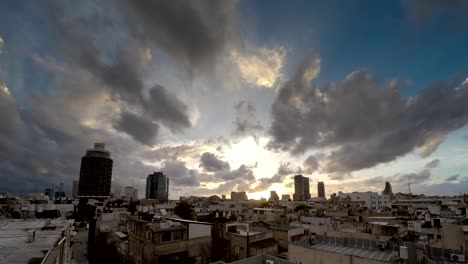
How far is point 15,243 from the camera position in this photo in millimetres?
18312

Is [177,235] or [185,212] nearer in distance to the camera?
[177,235]

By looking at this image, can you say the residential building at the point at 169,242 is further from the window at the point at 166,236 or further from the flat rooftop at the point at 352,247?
the flat rooftop at the point at 352,247

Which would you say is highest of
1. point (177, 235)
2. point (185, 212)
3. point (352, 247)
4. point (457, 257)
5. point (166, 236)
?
point (457, 257)

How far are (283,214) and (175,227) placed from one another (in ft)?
138

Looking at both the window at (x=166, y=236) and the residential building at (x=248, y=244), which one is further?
the residential building at (x=248, y=244)

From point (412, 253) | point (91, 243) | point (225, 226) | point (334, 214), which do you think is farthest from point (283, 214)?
point (412, 253)

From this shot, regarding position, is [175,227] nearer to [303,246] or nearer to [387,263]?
[303,246]

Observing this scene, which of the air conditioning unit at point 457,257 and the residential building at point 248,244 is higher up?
the air conditioning unit at point 457,257

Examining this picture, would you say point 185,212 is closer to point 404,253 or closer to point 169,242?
point 169,242

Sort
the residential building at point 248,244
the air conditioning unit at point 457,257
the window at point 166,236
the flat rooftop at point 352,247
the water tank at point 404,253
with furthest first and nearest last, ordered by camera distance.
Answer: the residential building at point 248,244 < the window at point 166,236 < the flat rooftop at point 352,247 < the air conditioning unit at point 457,257 < the water tank at point 404,253

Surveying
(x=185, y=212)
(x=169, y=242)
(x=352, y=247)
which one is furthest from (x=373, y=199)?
(x=169, y=242)

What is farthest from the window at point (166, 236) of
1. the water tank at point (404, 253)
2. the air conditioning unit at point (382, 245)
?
the water tank at point (404, 253)

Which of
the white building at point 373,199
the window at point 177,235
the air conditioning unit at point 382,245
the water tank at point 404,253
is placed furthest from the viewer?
the white building at point 373,199

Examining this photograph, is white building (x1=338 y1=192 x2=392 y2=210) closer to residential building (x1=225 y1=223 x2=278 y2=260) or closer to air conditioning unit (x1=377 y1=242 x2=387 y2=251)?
residential building (x1=225 y1=223 x2=278 y2=260)
